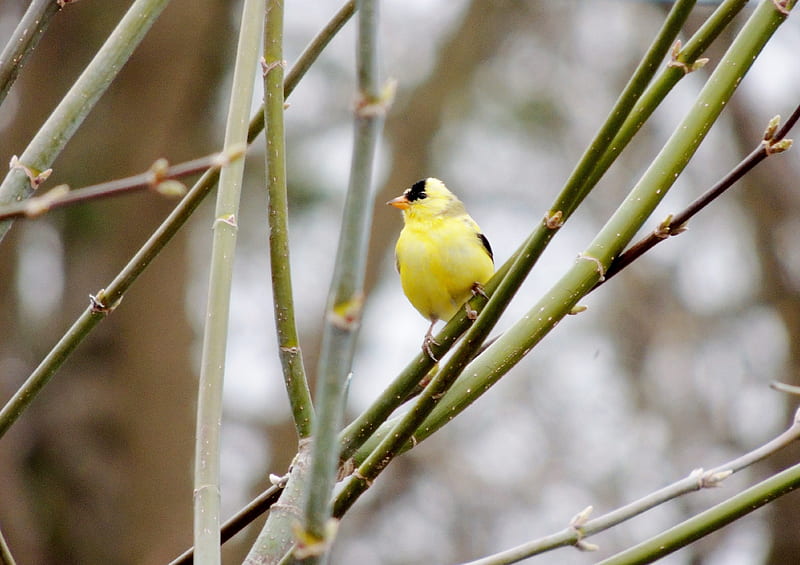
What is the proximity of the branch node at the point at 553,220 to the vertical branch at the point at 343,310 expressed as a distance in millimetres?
411

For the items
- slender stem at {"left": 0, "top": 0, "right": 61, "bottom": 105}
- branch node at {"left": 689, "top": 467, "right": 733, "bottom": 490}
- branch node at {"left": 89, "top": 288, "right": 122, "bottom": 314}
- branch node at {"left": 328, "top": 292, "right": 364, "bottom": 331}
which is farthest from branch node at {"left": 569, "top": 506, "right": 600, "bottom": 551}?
slender stem at {"left": 0, "top": 0, "right": 61, "bottom": 105}

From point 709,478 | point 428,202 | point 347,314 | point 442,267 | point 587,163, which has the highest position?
point 428,202

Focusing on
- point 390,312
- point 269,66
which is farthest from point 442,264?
point 390,312

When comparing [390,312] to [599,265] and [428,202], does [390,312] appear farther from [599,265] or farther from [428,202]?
[599,265]

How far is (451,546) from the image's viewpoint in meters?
9.40

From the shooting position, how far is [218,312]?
1462 mm

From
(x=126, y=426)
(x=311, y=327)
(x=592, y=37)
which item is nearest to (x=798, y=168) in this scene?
(x=592, y=37)

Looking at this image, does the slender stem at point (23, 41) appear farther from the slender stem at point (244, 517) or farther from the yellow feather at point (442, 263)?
the yellow feather at point (442, 263)

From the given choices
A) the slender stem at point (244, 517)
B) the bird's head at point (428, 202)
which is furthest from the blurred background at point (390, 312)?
the slender stem at point (244, 517)

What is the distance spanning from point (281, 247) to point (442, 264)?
1.48m

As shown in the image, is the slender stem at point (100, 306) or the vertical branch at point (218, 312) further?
the slender stem at point (100, 306)

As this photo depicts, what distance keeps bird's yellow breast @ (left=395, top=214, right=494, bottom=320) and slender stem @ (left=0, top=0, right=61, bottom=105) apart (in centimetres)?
161

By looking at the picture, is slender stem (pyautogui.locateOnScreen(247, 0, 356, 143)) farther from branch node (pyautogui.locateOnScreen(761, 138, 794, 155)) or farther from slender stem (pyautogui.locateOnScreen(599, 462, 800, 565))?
slender stem (pyautogui.locateOnScreen(599, 462, 800, 565))

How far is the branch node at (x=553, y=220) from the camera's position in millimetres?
1235
